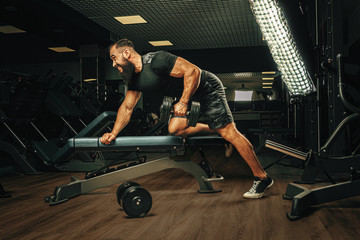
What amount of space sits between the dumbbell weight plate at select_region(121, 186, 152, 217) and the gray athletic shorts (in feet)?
2.83

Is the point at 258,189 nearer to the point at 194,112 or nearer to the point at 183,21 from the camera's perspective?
the point at 194,112

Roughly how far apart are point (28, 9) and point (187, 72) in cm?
519

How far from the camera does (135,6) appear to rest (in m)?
6.88

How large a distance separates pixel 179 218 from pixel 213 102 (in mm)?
1018

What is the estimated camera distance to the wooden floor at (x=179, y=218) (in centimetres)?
168

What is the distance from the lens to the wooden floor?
5.50 feet

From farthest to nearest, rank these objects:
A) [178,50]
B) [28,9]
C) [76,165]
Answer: [178,50] → [28,9] → [76,165]

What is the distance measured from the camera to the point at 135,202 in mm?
1964

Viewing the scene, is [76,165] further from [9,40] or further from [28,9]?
[9,40]

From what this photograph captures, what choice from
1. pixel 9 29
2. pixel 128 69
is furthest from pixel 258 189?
pixel 9 29

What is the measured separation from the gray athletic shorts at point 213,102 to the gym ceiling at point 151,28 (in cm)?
457

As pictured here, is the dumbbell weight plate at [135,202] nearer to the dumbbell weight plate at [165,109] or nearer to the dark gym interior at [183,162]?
the dark gym interior at [183,162]

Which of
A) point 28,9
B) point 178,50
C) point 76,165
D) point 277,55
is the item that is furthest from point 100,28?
point 277,55

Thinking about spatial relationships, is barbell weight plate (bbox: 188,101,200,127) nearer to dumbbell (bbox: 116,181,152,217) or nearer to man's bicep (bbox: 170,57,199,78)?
man's bicep (bbox: 170,57,199,78)
